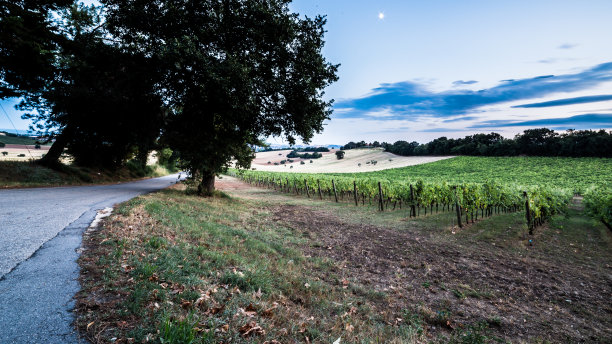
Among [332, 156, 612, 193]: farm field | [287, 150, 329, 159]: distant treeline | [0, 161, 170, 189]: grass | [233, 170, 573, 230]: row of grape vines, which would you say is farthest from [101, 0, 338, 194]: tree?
[287, 150, 329, 159]: distant treeline

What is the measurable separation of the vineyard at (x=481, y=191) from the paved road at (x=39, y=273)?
422 inches

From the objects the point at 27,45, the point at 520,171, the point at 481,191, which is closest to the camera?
the point at 27,45

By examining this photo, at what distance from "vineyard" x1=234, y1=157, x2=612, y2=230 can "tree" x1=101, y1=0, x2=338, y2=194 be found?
11.0 ft

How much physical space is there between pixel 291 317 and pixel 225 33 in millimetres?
15088

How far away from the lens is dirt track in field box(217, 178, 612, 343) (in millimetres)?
5215

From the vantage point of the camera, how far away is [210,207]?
45.0ft

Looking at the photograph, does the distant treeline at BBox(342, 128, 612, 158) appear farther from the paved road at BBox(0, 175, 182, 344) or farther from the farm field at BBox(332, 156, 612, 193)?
the paved road at BBox(0, 175, 182, 344)

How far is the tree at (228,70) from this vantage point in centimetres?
1331

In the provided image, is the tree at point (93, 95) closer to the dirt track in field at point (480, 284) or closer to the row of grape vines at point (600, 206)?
the dirt track in field at point (480, 284)

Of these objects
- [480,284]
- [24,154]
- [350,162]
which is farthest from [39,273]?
[350,162]

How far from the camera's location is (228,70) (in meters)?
12.5

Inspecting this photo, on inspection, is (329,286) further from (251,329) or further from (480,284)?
(480,284)

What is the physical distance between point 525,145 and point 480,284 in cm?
7780

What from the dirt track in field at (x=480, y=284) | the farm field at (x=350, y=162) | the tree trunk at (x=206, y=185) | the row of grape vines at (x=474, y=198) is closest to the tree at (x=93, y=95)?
the tree trunk at (x=206, y=185)
